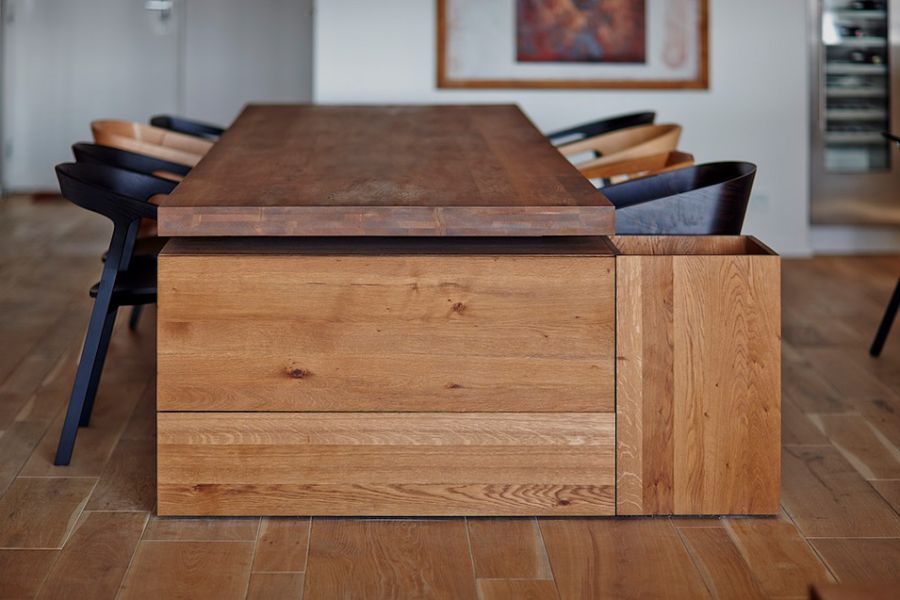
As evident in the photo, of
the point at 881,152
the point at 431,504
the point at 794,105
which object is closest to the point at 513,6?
the point at 794,105

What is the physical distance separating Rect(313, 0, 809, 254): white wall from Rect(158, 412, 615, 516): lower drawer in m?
3.79

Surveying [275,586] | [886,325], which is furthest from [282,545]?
[886,325]

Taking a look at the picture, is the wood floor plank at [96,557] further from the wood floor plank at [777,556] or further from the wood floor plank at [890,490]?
the wood floor plank at [890,490]

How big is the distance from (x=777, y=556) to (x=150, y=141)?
3256 mm

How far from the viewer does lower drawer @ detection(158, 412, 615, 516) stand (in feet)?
9.08

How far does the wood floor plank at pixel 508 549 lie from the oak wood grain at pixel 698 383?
0.78 ft

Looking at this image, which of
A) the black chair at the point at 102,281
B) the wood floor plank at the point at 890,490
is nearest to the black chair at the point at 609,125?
the black chair at the point at 102,281

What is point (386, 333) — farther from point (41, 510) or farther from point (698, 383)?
point (41, 510)

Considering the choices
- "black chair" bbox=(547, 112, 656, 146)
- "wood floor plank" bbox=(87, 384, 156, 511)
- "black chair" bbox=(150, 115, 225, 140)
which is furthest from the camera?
"black chair" bbox=(150, 115, 225, 140)

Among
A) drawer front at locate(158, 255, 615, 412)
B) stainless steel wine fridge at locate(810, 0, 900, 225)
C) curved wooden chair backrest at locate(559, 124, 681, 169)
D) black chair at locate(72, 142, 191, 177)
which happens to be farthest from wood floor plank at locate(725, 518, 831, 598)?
stainless steel wine fridge at locate(810, 0, 900, 225)

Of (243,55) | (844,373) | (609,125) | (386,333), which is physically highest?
(243,55)

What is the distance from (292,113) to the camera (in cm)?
520

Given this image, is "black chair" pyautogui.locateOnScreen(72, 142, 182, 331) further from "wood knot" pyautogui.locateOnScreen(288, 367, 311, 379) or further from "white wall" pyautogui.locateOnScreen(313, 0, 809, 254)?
"white wall" pyautogui.locateOnScreen(313, 0, 809, 254)

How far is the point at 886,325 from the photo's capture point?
173 inches
